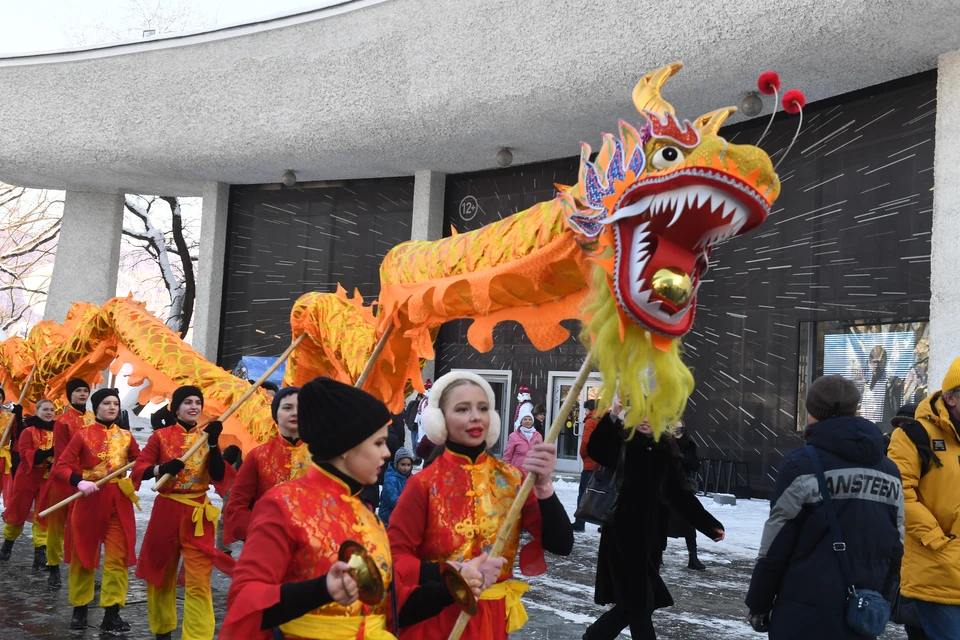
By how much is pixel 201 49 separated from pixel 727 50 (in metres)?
9.37

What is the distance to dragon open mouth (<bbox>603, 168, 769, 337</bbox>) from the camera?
267cm

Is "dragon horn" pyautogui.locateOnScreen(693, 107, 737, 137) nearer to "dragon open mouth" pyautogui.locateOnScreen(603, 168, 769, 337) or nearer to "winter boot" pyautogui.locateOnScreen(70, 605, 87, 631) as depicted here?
"dragon open mouth" pyautogui.locateOnScreen(603, 168, 769, 337)

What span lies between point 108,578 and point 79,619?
32 centimetres

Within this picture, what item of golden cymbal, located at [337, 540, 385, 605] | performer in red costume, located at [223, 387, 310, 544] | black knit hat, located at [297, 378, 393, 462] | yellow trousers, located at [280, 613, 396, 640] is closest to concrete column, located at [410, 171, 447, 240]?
performer in red costume, located at [223, 387, 310, 544]

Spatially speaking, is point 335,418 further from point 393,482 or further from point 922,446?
point 393,482

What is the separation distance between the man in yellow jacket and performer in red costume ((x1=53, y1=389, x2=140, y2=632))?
4.65 meters

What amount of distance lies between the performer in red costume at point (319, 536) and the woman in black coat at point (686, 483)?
2325mm

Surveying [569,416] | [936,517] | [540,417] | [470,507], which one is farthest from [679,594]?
[569,416]

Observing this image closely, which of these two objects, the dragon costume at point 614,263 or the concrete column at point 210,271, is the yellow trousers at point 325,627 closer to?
the dragon costume at point 614,263

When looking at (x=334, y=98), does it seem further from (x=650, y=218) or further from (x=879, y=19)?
(x=650, y=218)

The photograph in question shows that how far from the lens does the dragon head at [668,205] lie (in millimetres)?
2654

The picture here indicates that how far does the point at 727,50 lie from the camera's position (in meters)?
10.0

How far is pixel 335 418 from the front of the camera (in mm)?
2387

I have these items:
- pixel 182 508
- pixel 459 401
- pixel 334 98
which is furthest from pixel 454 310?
pixel 334 98
